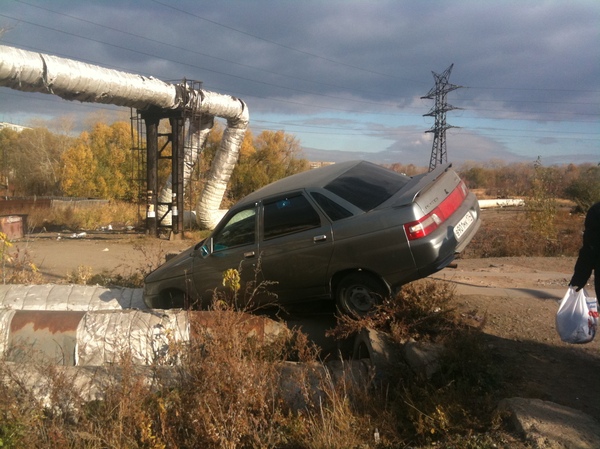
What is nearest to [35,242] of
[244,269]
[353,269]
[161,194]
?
[161,194]

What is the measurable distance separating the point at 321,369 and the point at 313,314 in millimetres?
1631

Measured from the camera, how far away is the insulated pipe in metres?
12.6

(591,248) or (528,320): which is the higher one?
(591,248)

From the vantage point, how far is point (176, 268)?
6598 mm

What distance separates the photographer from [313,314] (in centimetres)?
612

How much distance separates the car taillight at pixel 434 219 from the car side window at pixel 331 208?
73cm

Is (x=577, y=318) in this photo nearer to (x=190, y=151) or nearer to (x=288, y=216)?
(x=288, y=216)

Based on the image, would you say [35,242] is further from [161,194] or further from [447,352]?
[447,352]

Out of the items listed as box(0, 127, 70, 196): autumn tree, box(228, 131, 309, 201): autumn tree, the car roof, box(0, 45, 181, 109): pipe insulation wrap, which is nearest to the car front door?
the car roof

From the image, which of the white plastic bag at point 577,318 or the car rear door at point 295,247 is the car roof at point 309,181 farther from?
the white plastic bag at point 577,318

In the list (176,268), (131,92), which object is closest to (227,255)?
(176,268)

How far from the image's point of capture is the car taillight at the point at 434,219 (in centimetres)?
498

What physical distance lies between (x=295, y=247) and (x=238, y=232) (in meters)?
0.94

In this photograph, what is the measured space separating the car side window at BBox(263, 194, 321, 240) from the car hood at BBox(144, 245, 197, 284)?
4.14 feet
